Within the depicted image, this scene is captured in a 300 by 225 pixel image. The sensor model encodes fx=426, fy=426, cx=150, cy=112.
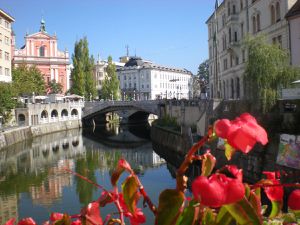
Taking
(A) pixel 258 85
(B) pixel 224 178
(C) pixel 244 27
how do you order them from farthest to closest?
(C) pixel 244 27, (A) pixel 258 85, (B) pixel 224 178

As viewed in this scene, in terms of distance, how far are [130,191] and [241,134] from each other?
525 millimetres

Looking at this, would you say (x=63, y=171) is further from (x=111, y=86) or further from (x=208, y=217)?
(x=111, y=86)

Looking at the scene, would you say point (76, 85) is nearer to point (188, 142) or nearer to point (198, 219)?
point (188, 142)

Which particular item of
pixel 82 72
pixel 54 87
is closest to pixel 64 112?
pixel 82 72

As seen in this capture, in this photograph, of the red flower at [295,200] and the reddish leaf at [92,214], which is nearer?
the reddish leaf at [92,214]

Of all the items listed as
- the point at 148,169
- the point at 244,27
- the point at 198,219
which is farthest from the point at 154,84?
the point at 198,219

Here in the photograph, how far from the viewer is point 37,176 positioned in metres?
25.9

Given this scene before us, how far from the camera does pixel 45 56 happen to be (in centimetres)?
7162

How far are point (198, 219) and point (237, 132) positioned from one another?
1.37ft

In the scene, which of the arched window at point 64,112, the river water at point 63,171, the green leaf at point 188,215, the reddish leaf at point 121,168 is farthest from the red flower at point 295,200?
the arched window at point 64,112

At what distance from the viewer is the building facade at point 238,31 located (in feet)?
97.6

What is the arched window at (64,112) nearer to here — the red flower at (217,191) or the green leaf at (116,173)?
the green leaf at (116,173)

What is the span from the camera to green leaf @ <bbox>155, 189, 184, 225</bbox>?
150 centimetres

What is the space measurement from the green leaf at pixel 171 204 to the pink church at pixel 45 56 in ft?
233
